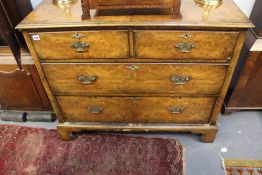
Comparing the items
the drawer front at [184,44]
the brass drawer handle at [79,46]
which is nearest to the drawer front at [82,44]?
the brass drawer handle at [79,46]

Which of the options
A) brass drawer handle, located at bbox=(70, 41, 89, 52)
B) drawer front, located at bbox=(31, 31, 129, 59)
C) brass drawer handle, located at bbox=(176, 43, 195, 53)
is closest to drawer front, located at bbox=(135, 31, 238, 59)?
brass drawer handle, located at bbox=(176, 43, 195, 53)

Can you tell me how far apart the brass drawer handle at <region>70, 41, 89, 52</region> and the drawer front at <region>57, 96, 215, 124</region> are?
1.34 feet

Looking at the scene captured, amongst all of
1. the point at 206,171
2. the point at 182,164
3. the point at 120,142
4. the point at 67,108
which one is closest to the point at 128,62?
the point at 67,108

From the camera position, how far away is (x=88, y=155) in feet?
5.83

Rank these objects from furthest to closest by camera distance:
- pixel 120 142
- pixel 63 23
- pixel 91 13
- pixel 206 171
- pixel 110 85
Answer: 1. pixel 120 142
2. pixel 206 171
3. pixel 110 85
4. pixel 91 13
5. pixel 63 23

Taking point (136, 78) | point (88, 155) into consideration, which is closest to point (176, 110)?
point (136, 78)

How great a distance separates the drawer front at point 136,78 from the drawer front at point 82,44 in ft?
0.26

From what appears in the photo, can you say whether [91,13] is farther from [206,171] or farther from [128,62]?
[206,171]

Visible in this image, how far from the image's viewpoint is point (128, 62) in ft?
4.49

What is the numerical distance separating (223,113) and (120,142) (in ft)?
3.15

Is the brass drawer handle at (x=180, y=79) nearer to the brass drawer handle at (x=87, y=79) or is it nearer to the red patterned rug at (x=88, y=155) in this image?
the brass drawer handle at (x=87, y=79)

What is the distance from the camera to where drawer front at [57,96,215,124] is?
1571 mm

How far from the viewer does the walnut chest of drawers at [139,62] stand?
1227 millimetres

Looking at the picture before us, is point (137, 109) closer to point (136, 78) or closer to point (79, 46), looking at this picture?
point (136, 78)
